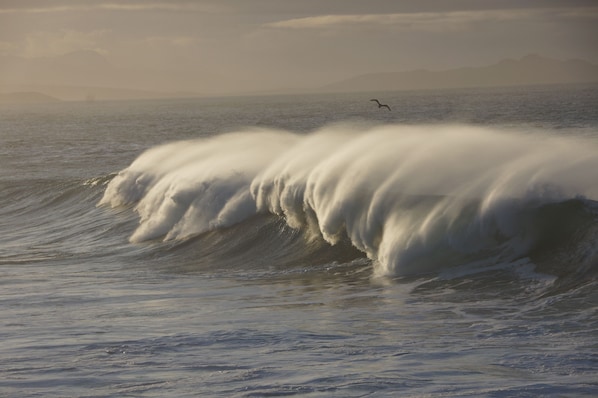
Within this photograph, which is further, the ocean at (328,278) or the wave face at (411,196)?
the wave face at (411,196)

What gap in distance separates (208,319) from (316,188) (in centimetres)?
615

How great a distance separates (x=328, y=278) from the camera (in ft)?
43.5

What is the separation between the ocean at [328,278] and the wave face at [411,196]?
0.04 meters

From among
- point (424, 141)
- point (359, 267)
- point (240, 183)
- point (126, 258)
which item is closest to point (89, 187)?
point (240, 183)

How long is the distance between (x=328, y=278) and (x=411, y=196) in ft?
6.96

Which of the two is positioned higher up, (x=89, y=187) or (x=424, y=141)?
(x=424, y=141)

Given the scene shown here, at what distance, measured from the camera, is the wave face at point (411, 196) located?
41.9 feet

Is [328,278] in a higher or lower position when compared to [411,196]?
lower

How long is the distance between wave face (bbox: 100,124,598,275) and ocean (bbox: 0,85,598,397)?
0.04m

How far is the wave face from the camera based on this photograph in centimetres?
1277

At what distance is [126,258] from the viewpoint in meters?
16.7

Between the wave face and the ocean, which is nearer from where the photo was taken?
the ocean

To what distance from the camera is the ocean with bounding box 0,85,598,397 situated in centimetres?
820

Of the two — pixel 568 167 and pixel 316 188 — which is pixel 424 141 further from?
pixel 568 167
